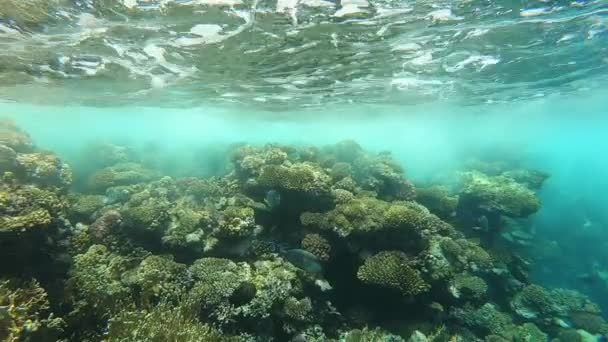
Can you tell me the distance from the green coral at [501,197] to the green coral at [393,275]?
26.7 feet

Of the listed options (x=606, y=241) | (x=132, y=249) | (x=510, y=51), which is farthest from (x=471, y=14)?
(x=606, y=241)

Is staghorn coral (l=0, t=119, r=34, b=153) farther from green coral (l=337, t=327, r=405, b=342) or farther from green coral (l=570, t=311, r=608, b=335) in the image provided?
green coral (l=570, t=311, r=608, b=335)

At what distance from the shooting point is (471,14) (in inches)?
423

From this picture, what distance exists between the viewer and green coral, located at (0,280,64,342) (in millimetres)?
5066

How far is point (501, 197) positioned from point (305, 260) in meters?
11.0

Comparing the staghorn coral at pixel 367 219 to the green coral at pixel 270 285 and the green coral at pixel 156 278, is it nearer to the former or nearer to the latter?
the green coral at pixel 270 285

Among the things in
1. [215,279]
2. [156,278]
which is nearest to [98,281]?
[156,278]

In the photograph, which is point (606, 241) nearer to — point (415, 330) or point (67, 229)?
point (415, 330)

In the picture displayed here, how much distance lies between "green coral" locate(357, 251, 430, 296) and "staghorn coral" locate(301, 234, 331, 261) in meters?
1.10

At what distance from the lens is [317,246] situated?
932 cm

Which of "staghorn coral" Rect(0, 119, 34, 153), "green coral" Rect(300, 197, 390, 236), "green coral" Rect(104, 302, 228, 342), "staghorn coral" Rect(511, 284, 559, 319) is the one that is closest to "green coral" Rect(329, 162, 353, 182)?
"green coral" Rect(300, 197, 390, 236)

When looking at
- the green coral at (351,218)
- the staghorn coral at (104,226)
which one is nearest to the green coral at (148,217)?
the staghorn coral at (104,226)

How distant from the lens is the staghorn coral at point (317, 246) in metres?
9.23

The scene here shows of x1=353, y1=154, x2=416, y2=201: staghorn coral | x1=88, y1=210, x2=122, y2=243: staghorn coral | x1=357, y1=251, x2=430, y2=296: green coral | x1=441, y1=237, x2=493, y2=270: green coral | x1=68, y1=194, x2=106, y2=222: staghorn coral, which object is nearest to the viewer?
x1=357, y1=251, x2=430, y2=296: green coral
